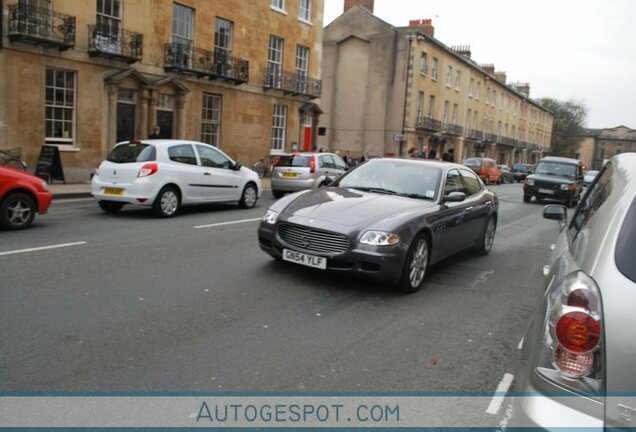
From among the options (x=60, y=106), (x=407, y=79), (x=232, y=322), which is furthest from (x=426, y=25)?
(x=232, y=322)

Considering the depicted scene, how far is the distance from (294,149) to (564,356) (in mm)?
26532

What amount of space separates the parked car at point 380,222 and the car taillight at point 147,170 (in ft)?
16.1

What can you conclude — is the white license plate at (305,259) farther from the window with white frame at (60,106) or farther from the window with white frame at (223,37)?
the window with white frame at (223,37)

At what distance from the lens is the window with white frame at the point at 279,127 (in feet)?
90.9

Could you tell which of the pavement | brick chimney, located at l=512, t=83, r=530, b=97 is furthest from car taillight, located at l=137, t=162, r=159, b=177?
brick chimney, located at l=512, t=83, r=530, b=97

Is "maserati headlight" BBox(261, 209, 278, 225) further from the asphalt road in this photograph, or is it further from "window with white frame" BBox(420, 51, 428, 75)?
"window with white frame" BBox(420, 51, 428, 75)

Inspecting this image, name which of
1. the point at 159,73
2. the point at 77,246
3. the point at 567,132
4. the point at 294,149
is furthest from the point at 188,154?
the point at 567,132

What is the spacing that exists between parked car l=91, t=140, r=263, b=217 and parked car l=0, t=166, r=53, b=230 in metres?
1.85

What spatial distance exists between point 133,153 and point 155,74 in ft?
34.0

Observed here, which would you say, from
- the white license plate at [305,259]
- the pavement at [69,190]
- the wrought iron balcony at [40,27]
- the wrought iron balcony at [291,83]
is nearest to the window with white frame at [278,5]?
the wrought iron balcony at [291,83]

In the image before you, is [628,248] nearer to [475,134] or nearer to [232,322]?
[232,322]

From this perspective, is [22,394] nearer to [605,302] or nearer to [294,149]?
[605,302]

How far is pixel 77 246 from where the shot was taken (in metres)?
7.72

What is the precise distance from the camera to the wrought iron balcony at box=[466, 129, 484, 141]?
53.1m
